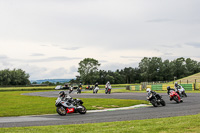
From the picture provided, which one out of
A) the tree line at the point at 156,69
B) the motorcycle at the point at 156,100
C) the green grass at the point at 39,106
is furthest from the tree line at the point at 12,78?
the motorcycle at the point at 156,100

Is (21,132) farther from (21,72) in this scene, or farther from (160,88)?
(21,72)

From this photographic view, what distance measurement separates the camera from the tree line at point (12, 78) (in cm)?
15150

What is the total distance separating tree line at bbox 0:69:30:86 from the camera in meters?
152

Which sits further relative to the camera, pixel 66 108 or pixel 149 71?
pixel 149 71

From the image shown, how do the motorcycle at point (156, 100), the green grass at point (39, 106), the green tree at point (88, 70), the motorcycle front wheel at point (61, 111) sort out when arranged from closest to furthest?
the motorcycle front wheel at point (61, 111) < the green grass at point (39, 106) < the motorcycle at point (156, 100) < the green tree at point (88, 70)

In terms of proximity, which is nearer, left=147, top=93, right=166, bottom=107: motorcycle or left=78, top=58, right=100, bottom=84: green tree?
left=147, top=93, right=166, bottom=107: motorcycle

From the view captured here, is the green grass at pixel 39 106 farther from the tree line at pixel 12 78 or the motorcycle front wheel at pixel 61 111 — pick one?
the tree line at pixel 12 78

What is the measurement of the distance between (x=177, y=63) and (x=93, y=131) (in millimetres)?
146874

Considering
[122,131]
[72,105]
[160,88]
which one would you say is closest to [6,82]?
[160,88]

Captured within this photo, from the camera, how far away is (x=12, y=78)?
155000mm

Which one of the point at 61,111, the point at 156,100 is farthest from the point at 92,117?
the point at 156,100

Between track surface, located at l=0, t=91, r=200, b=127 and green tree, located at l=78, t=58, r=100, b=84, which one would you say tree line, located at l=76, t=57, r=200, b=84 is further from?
track surface, located at l=0, t=91, r=200, b=127

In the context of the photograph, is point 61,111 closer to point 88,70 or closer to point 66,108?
point 66,108

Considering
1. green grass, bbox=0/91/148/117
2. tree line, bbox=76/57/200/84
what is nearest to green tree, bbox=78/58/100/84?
tree line, bbox=76/57/200/84
